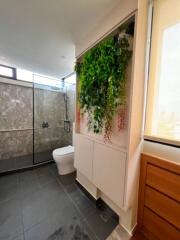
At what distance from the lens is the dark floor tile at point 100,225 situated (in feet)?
4.21

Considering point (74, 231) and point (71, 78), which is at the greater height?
point (71, 78)

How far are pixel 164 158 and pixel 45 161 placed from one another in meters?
2.54

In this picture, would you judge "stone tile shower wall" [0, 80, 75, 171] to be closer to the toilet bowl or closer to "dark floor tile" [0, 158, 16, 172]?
"dark floor tile" [0, 158, 16, 172]

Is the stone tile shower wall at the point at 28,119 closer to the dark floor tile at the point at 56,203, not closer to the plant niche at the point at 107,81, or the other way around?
the dark floor tile at the point at 56,203

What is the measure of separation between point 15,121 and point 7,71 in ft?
4.12

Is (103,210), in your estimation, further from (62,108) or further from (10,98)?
(10,98)

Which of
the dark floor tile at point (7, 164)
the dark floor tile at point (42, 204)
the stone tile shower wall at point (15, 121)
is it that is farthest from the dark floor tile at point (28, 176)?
the stone tile shower wall at point (15, 121)

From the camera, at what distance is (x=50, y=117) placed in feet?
10.4

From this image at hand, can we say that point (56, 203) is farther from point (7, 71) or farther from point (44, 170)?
point (7, 71)

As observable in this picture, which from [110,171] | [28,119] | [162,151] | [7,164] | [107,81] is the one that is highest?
[107,81]

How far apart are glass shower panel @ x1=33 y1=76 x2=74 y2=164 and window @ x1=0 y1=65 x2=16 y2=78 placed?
75 centimetres

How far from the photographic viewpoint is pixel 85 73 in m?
1.60

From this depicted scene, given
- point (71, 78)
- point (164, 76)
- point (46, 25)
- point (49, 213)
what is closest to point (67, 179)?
point (49, 213)

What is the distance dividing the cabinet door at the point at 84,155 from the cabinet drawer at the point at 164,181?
73 centimetres
